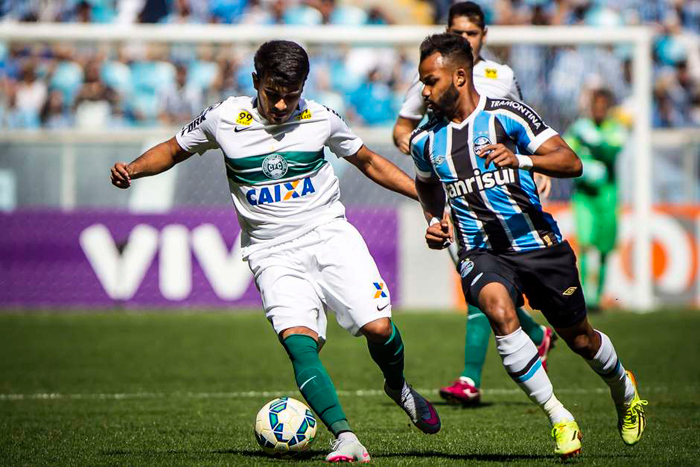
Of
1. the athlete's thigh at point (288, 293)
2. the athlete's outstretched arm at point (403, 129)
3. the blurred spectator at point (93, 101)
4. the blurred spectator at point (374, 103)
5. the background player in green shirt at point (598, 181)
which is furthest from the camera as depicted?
the blurred spectator at point (374, 103)

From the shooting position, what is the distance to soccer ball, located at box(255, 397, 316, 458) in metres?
5.58

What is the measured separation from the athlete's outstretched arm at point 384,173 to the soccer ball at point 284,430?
1.31 meters

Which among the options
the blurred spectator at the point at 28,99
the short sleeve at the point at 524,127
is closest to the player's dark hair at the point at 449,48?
the short sleeve at the point at 524,127

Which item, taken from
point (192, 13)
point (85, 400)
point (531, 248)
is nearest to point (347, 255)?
point (531, 248)

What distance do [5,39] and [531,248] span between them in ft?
36.2

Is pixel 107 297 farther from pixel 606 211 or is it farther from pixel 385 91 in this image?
pixel 606 211

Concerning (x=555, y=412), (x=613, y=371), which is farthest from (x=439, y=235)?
(x=613, y=371)

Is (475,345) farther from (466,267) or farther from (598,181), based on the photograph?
(598,181)

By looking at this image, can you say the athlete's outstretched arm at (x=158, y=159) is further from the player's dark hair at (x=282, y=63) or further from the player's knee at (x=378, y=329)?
the player's knee at (x=378, y=329)

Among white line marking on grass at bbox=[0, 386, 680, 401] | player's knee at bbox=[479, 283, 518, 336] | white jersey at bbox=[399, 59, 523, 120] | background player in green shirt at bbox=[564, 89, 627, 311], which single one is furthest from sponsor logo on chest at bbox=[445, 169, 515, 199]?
background player in green shirt at bbox=[564, 89, 627, 311]

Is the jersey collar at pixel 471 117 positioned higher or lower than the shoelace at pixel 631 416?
higher

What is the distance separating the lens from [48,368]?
980 centimetres

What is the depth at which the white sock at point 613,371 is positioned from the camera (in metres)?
5.75

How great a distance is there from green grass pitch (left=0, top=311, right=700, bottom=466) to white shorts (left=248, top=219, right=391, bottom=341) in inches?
28.1
